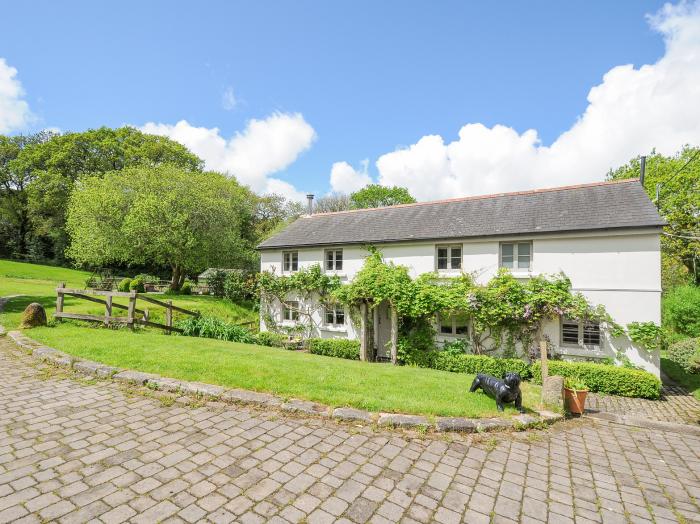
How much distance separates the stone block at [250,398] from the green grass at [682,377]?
13319mm

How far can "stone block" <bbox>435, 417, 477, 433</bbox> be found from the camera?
5457 millimetres

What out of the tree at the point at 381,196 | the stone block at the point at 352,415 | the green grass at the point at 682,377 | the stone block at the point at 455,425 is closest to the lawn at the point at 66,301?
the stone block at the point at 352,415

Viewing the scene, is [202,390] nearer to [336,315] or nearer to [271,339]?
[336,315]

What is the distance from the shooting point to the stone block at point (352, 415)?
5517 millimetres

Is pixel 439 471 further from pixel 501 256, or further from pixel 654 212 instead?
pixel 654 212

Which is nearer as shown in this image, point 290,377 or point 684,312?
point 290,377

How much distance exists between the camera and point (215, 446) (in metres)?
4.51

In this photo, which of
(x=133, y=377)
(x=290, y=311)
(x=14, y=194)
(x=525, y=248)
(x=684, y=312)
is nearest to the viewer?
(x=133, y=377)

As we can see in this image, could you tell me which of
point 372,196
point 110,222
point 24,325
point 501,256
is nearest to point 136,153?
point 110,222

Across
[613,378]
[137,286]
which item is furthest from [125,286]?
[613,378]

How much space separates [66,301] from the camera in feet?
59.1

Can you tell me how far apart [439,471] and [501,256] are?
36.9ft

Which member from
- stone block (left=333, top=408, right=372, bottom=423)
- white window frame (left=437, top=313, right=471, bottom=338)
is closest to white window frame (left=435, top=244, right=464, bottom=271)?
white window frame (left=437, top=313, right=471, bottom=338)

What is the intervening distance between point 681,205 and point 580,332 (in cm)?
2257
